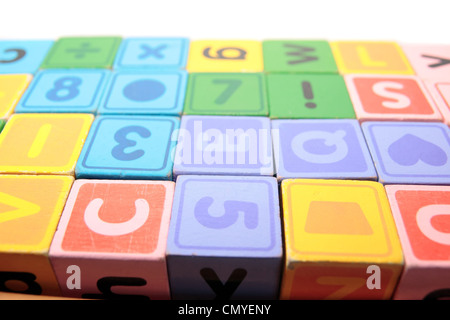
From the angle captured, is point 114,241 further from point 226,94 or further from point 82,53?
point 82,53

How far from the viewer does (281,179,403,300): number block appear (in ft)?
2.13

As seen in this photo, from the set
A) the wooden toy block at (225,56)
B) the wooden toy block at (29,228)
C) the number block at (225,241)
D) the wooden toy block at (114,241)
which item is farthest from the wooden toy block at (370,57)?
the wooden toy block at (29,228)

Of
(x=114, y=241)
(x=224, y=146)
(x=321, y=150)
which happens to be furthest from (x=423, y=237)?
(x=114, y=241)

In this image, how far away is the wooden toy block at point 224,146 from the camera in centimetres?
80

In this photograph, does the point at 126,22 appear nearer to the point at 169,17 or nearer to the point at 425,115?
the point at 169,17

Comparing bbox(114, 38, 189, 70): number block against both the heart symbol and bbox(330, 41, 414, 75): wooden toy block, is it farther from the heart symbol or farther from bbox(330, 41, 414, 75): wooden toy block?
the heart symbol

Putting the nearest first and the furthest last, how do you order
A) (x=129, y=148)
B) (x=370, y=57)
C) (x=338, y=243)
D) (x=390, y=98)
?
(x=338, y=243) < (x=129, y=148) < (x=390, y=98) < (x=370, y=57)

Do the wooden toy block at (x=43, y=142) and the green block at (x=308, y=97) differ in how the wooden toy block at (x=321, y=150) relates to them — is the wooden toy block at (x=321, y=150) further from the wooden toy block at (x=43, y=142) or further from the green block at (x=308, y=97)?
the wooden toy block at (x=43, y=142)

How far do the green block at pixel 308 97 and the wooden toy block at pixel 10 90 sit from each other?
0.59 metres

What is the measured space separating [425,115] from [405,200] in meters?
0.28

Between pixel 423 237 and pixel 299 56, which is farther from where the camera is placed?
pixel 299 56

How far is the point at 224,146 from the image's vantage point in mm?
848

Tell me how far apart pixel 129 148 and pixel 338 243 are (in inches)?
17.2

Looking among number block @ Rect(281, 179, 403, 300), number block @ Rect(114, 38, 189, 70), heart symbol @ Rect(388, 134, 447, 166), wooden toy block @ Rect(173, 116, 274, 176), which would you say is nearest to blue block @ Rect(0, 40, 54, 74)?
number block @ Rect(114, 38, 189, 70)
